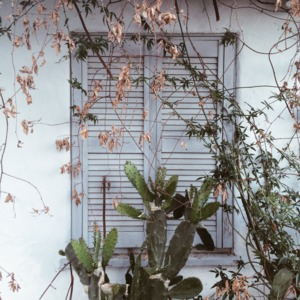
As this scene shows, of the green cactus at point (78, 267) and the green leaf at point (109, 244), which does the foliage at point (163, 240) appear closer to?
the green leaf at point (109, 244)

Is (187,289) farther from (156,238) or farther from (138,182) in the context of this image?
(138,182)

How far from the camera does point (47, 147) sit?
430 cm

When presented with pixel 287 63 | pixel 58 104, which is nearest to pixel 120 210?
pixel 58 104

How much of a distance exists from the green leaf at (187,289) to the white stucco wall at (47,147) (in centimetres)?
75

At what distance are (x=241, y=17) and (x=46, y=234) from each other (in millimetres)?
2341

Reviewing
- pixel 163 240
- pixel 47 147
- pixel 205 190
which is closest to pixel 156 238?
pixel 163 240

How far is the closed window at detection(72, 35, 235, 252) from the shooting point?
431 centimetres

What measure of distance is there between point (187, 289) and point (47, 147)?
1565 mm

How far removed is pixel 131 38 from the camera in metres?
4.23

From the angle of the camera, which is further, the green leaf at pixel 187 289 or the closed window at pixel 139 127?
the closed window at pixel 139 127

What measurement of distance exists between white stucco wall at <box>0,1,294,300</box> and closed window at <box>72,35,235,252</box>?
0.38ft

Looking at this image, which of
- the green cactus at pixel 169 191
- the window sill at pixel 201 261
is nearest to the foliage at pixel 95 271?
the green cactus at pixel 169 191

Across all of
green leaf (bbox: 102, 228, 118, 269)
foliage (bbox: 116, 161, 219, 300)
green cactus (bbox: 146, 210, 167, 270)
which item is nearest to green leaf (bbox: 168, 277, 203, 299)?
foliage (bbox: 116, 161, 219, 300)

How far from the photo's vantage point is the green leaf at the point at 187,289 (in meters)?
3.72
